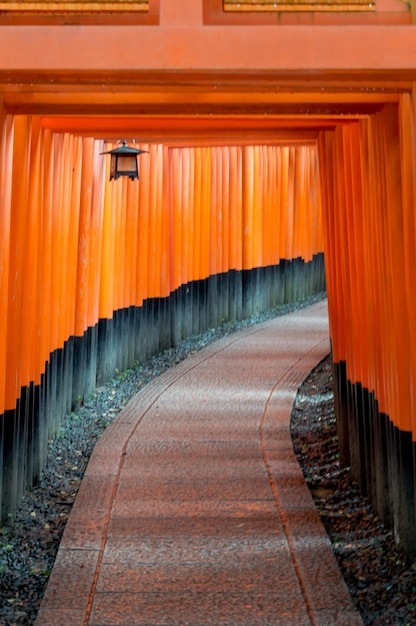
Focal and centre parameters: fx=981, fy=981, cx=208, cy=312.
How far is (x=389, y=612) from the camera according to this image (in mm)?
4832

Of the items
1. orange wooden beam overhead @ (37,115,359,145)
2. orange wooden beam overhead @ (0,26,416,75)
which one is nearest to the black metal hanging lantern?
orange wooden beam overhead @ (37,115,359,145)

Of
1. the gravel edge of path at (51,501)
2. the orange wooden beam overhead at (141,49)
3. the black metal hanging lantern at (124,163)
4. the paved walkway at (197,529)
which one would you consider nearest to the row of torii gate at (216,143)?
the orange wooden beam overhead at (141,49)

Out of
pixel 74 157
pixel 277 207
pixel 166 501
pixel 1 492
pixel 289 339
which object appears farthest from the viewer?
pixel 277 207

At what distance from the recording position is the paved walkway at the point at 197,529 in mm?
4781

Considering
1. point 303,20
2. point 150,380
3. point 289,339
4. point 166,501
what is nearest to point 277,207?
point 289,339

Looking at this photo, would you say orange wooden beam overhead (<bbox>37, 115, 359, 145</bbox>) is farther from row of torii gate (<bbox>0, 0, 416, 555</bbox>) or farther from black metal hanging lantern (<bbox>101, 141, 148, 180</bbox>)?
black metal hanging lantern (<bbox>101, 141, 148, 180</bbox>)

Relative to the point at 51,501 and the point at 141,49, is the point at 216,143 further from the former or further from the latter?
the point at 141,49

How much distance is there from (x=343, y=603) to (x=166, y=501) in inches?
85.1

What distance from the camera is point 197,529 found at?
242 inches

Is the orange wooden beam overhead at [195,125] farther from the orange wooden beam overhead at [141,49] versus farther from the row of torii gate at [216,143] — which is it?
the orange wooden beam overhead at [141,49]

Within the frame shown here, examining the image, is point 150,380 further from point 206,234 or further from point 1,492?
point 1,492

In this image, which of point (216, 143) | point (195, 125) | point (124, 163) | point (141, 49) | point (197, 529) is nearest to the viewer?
point (141, 49)

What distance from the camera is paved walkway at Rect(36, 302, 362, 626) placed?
478cm

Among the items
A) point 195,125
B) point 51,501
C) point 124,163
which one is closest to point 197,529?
point 51,501
